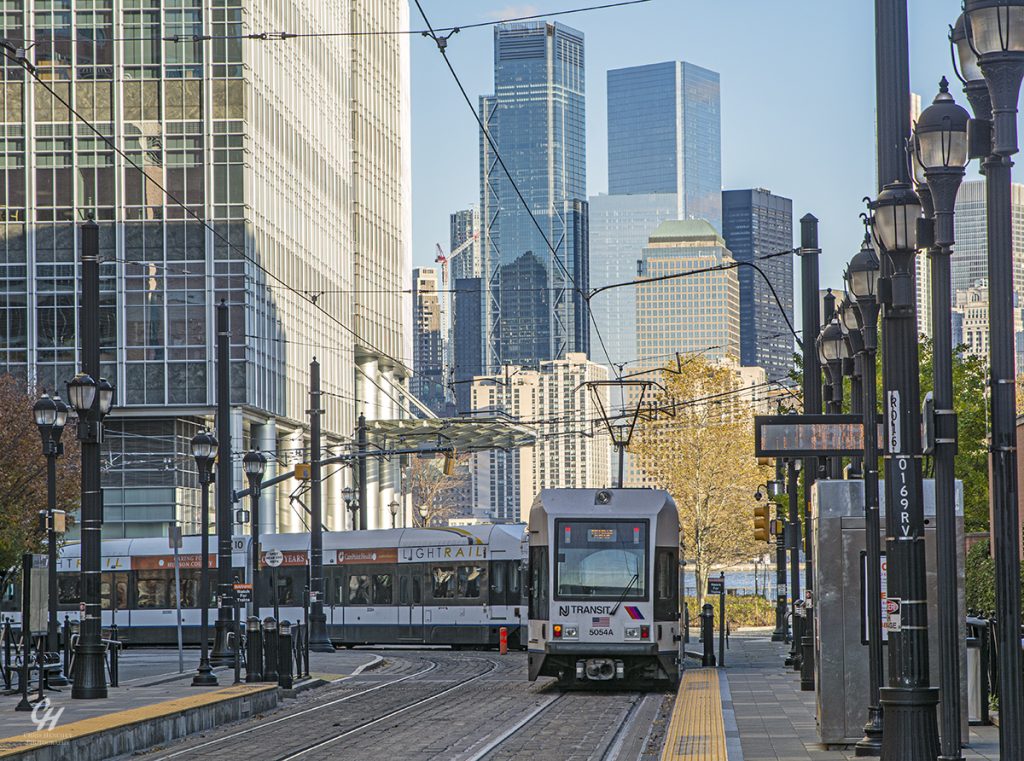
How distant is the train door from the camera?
146 feet

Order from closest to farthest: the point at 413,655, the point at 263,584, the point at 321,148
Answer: the point at 413,655
the point at 263,584
the point at 321,148

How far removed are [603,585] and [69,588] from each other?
28587mm

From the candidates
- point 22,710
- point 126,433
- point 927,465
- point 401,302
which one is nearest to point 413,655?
point 927,465

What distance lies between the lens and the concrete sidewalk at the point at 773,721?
51.0ft

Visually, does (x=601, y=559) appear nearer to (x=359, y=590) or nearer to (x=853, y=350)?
(x=853, y=350)

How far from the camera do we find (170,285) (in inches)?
2554

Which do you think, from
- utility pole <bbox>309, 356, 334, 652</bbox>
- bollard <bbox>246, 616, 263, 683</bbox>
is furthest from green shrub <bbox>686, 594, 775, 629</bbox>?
bollard <bbox>246, 616, 263, 683</bbox>

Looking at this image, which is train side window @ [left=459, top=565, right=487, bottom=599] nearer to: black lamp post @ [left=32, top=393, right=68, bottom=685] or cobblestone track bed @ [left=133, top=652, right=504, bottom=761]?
cobblestone track bed @ [left=133, top=652, right=504, bottom=761]

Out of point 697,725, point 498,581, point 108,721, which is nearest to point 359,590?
point 498,581

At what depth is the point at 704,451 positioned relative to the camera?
213ft

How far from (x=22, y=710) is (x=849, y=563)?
10556mm

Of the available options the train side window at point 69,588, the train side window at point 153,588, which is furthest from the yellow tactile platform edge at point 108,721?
the train side window at point 69,588

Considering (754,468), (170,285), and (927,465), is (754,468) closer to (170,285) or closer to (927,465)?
(927,465)

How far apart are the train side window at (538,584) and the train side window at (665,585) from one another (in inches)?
68.6
